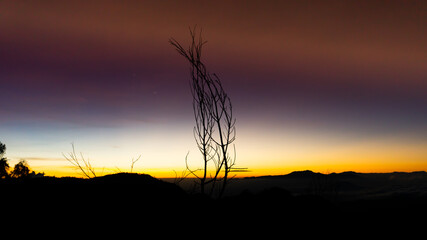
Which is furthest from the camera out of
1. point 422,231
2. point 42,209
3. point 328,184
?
point 328,184

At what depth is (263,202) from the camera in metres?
7.15

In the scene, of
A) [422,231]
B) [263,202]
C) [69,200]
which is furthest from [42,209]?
[422,231]

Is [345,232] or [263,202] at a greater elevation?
[263,202]

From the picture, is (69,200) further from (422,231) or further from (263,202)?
(422,231)

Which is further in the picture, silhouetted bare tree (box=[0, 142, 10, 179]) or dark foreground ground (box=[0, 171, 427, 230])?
silhouetted bare tree (box=[0, 142, 10, 179])

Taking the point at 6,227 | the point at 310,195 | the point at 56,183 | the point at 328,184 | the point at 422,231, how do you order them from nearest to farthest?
the point at 6,227 < the point at 422,231 < the point at 56,183 < the point at 310,195 < the point at 328,184

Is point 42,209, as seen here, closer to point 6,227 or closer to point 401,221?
point 6,227

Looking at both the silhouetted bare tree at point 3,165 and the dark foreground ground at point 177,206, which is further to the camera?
the silhouetted bare tree at point 3,165

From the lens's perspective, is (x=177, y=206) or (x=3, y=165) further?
(x=3, y=165)

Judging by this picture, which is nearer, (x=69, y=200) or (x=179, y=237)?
(x=179, y=237)

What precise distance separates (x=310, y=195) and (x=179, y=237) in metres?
4.45

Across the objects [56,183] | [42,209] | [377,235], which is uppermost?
[56,183]

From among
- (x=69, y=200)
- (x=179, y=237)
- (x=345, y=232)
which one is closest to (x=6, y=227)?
(x=69, y=200)

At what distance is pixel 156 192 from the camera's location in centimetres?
739
